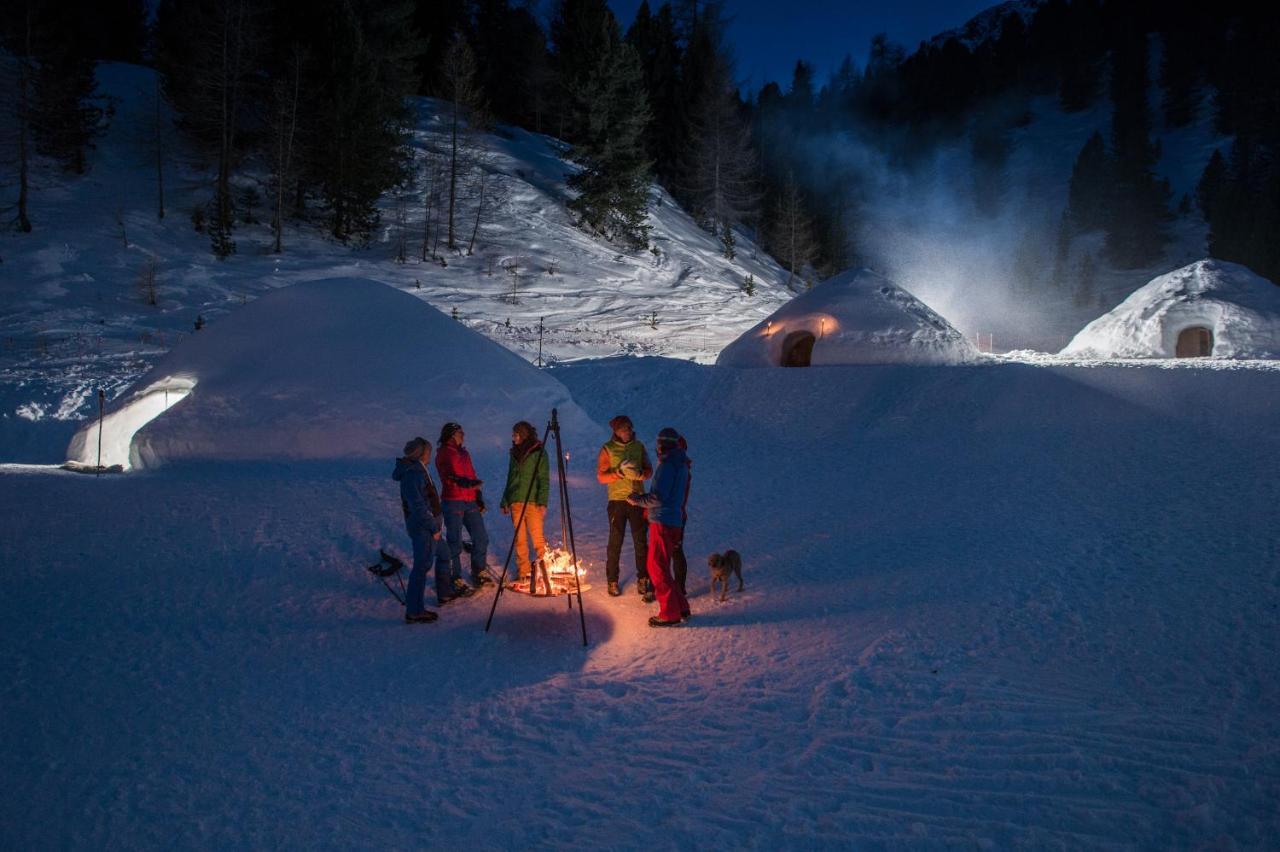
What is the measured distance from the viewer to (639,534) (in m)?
6.00

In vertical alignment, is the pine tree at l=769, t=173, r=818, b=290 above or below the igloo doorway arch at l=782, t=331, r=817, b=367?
above

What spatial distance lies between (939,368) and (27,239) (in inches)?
1095

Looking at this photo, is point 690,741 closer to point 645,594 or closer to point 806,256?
point 645,594

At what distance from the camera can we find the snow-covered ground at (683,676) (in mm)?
3066

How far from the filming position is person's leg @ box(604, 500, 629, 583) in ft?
19.7

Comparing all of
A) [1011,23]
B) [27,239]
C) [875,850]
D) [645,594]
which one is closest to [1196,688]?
[875,850]

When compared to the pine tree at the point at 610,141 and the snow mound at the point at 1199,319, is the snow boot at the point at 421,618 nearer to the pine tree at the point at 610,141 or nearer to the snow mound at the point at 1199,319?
the snow mound at the point at 1199,319

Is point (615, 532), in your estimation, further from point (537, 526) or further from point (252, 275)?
point (252, 275)

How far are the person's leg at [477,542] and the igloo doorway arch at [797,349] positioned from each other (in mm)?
11983

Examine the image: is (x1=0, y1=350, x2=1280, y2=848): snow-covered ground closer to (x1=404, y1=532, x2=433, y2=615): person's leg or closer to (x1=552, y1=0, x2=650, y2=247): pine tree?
(x1=404, y1=532, x2=433, y2=615): person's leg

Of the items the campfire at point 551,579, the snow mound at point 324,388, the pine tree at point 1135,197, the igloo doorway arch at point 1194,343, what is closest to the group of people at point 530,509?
the campfire at point 551,579

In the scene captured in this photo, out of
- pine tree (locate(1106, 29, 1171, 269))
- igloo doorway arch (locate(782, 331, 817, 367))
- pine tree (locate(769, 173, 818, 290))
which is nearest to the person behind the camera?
igloo doorway arch (locate(782, 331, 817, 367))

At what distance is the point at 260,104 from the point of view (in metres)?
31.4

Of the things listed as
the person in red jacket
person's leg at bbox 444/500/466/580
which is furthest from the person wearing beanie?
person's leg at bbox 444/500/466/580
